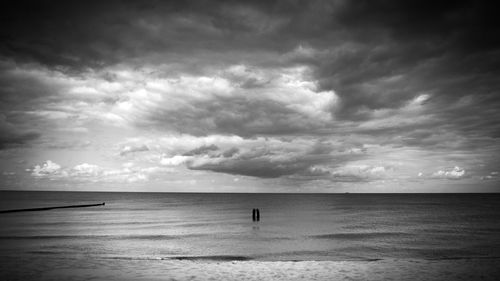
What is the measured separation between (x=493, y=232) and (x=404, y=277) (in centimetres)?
3929

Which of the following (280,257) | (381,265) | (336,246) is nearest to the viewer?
(381,265)

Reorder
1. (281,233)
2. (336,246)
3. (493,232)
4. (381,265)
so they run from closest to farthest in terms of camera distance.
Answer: (381,265) < (336,246) < (281,233) < (493,232)

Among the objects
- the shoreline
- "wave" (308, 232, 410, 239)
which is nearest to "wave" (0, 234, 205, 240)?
"wave" (308, 232, 410, 239)

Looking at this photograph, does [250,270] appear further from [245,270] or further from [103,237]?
[103,237]

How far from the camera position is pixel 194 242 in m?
38.3

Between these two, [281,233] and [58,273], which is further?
[281,233]

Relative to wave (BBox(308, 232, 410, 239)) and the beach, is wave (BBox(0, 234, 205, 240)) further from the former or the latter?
the beach

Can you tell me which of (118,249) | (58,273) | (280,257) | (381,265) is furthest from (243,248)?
(58,273)

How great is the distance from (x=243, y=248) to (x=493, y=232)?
3608 cm

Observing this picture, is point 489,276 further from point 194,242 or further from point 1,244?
point 1,244

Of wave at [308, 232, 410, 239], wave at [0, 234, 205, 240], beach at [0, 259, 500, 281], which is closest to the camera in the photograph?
beach at [0, 259, 500, 281]

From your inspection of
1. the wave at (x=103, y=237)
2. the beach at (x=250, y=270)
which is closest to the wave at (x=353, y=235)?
the wave at (x=103, y=237)

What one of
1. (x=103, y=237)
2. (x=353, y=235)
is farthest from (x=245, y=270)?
(x=353, y=235)

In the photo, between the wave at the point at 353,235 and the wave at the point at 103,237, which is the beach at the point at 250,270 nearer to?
the wave at the point at 103,237
